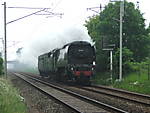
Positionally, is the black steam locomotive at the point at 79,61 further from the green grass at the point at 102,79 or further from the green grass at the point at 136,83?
the green grass at the point at 136,83

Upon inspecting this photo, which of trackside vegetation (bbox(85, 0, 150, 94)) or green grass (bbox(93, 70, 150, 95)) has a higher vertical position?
trackside vegetation (bbox(85, 0, 150, 94))

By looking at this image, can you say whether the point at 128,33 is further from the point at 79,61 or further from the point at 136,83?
the point at 136,83

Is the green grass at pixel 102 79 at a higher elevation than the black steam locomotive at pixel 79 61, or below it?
below

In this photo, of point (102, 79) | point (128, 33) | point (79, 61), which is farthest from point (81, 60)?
point (128, 33)

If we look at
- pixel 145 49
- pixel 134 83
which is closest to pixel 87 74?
pixel 134 83

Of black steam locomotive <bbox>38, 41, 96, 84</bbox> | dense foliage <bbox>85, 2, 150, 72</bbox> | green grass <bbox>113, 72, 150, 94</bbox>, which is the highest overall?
dense foliage <bbox>85, 2, 150, 72</bbox>

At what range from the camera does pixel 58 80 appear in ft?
130

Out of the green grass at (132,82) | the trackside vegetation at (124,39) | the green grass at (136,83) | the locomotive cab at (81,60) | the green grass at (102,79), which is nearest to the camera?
the green grass at (136,83)

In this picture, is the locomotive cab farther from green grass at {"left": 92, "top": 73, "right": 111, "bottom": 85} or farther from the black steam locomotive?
green grass at {"left": 92, "top": 73, "right": 111, "bottom": 85}

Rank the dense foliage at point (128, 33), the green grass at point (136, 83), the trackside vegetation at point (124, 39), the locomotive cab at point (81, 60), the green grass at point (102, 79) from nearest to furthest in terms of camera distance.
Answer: the green grass at point (136, 83), the locomotive cab at point (81, 60), the green grass at point (102, 79), the trackside vegetation at point (124, 39), the dense foliage at point (128, 33)

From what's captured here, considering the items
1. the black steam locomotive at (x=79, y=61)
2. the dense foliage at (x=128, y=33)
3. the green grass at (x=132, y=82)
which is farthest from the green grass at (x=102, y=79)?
the black steam locomotive at (x=79, y=61)

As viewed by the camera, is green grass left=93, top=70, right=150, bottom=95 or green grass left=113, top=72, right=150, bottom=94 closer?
green grass left=113, top=72, right=150, bottom=94

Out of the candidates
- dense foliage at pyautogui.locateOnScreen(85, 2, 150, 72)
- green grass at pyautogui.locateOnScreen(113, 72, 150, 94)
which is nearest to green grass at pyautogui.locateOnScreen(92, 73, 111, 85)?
dense foliage at pyautogui.locateOnScreen(85, 2, 150, 72)

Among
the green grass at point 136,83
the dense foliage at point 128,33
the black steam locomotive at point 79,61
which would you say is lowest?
the green grass at point 136,83
